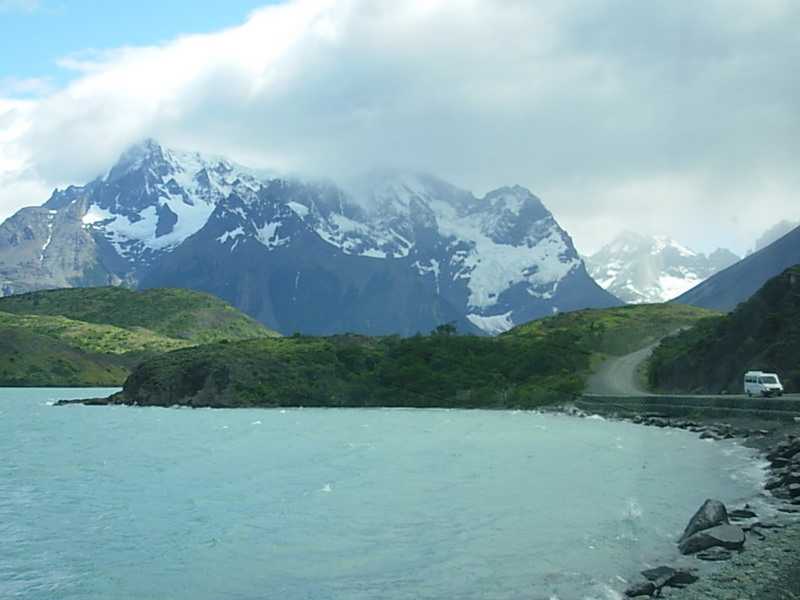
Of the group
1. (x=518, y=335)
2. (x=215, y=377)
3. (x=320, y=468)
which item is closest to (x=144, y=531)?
(x=320, y=468)

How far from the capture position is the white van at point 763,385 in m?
67.1

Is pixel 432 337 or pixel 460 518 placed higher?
pixel 432 337

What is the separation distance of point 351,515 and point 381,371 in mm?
122936

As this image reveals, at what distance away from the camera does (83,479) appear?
4631 centimetres

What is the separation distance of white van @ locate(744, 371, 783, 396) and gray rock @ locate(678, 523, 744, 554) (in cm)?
4444

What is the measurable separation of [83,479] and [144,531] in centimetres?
1655

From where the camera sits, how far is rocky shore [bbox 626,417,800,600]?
20.8 m

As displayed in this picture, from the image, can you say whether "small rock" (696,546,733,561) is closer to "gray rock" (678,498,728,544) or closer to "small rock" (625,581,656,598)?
"gray rock" (678,498,728,544)

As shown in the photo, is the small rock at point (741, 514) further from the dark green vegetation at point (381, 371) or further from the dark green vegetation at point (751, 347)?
the dark green vegetation at point (381, 371)

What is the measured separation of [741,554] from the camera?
2445 cm

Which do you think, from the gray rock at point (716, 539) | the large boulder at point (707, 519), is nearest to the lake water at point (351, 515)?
the gray rock at point (716, 539)

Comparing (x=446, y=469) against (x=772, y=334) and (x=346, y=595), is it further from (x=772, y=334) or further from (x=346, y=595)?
(x=772, y=334)

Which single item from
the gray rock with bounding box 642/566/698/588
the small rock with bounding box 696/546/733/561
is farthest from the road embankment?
the gray rock with bounding box 642/566/698/588

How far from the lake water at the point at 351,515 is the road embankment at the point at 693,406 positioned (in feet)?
17.4
